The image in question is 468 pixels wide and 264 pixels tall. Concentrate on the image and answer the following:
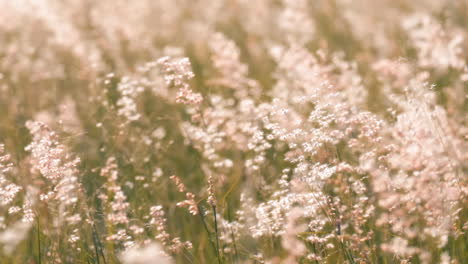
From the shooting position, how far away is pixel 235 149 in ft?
12.9

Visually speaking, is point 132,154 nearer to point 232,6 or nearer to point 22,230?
point 22,230

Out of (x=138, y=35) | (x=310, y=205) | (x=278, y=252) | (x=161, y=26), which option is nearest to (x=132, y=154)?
(x=278, y=252)

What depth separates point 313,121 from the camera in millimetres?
2607

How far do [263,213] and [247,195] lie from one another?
79 centimetres

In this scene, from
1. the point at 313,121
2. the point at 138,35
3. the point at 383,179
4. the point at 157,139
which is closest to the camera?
the point at 383,179

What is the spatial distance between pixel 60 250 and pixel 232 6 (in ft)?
18.9

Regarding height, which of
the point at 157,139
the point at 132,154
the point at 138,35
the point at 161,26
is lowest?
the point at 132,154

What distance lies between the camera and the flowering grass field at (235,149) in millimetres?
2402

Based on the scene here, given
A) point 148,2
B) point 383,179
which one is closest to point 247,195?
point 383,179

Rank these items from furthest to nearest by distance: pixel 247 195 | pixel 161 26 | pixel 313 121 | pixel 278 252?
Answer: pixel 161 26, pixel 247 195, pixel 278 252, pixel 313 121

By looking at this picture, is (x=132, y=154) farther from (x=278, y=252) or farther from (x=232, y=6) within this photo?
(x=232, y=6)

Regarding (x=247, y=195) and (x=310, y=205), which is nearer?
(x=310, y=205)

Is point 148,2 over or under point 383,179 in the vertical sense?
over

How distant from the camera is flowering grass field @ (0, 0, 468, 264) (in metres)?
2.40
